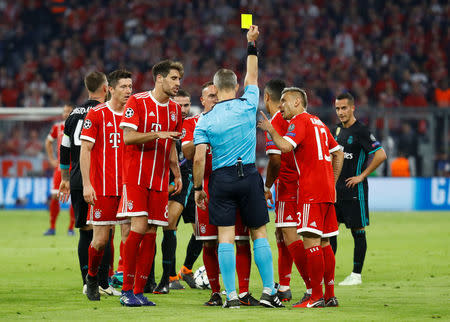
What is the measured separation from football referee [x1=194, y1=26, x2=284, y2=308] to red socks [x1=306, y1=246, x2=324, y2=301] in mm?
361

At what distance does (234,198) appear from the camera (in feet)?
25.2

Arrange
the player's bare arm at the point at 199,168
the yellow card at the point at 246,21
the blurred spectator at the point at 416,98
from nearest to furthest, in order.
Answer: the player's bare arm at the point at 199,168 < the yellow card at the point at 246,21 < the blurred spectator at the point at 416,98

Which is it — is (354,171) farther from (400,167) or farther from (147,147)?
(400,167)

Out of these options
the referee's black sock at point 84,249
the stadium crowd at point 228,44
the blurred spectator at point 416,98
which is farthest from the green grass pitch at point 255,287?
the stadium crowd at point 228,44

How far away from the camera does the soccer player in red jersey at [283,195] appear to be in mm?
8070

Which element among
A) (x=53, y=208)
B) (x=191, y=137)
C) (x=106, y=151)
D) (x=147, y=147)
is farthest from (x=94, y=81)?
(x=53, y=208)

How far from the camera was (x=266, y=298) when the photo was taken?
766 centimetres

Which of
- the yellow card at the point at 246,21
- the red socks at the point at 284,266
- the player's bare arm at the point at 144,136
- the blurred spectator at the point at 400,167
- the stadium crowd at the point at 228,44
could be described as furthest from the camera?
the stadium crowd at the point at 228,44

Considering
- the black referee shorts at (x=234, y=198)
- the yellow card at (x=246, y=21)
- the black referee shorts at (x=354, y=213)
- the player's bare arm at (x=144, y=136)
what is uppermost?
the yellow card at (x=246, y=21)

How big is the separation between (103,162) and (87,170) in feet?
1.16

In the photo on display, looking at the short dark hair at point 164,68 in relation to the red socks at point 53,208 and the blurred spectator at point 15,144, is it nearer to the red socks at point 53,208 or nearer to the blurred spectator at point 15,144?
the red socks at point 53,208

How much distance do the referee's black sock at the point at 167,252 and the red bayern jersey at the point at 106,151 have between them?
119cm

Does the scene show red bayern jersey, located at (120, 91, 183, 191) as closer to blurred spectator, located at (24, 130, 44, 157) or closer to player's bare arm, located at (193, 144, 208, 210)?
player's bare arm, located at (193, 144, 208, 210)

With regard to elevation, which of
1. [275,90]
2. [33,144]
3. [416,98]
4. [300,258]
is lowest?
[300,258]
